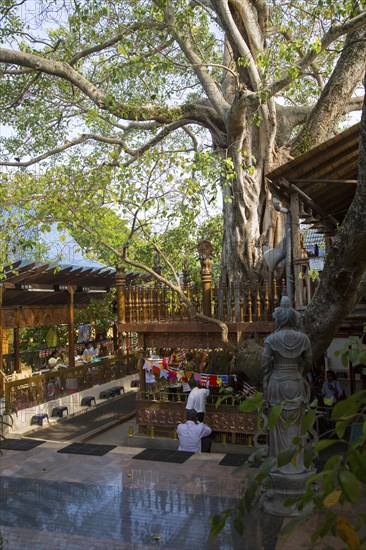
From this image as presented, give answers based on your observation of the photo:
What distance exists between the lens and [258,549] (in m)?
5.15

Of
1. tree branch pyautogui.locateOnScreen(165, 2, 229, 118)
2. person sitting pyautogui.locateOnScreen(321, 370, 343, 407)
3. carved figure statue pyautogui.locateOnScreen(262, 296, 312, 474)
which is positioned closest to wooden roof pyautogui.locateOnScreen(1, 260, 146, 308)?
tree branch pyautogui.locateOnScreen(165, 2, 229, 118)

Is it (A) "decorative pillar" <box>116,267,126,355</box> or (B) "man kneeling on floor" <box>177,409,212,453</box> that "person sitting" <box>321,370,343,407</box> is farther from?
(A) "decorative pillar" <box>116,267,126,355</box>

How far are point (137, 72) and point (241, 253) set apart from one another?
4.44 metres

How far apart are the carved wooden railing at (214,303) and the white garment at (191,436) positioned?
2205 mm

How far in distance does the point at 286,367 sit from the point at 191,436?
3597mm

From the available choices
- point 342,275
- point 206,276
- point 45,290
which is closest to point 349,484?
point 342,275

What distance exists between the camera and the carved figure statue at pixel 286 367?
6.30 m

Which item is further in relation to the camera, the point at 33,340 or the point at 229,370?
the point at 33,340

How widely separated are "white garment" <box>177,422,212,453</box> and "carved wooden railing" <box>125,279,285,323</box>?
221 centimetres

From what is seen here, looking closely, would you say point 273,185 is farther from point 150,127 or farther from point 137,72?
point 150,127

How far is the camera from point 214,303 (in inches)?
443

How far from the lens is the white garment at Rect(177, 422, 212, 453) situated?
940 cm

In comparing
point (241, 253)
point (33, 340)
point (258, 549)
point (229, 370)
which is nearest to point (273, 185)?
point (241, 253)

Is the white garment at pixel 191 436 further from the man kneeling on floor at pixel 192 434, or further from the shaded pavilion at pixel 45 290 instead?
the shaded pavilion at pixel 45 290
